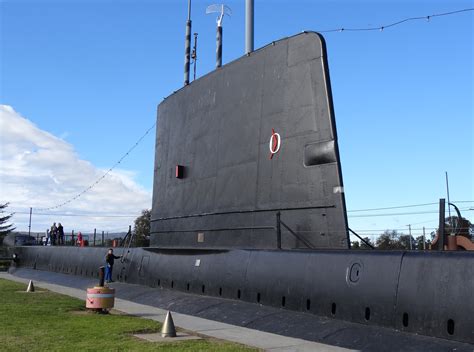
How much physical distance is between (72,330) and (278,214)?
3414 millimetres

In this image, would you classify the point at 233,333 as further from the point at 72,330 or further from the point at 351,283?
the point at 72,330

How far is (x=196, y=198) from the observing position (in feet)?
34.7

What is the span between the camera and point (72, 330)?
7.89 metres

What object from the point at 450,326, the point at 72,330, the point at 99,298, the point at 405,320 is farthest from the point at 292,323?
the point at 99,298

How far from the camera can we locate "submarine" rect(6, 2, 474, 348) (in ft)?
20.1

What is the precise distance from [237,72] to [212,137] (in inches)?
50.7

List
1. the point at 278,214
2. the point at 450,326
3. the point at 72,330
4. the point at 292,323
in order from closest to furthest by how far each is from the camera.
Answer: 1. the point at 450,326
2. the point at 292,323
3. the point at 72,330
4. the point at 278,214

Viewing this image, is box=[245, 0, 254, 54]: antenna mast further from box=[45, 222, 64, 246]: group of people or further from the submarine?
box=[45, 222, 64, 246]: group of people

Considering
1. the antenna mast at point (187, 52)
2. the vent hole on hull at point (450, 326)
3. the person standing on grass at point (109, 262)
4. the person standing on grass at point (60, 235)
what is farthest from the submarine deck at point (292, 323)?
the person standing on grass at point (60, 235)

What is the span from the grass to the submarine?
60.0 inches

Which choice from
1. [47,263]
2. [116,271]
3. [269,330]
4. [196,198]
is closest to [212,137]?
[196,198]

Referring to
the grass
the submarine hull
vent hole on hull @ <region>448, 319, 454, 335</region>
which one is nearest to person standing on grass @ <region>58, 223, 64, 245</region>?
the grass

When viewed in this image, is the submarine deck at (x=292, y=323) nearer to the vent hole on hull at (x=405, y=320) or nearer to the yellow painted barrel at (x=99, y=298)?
the vent hole on hull at (x=405, y=320)

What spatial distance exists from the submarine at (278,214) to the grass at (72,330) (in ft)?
5.00
